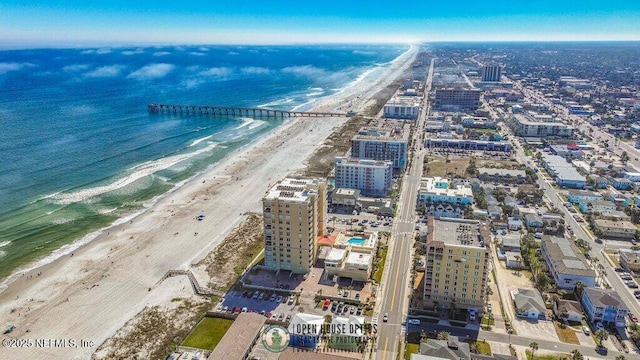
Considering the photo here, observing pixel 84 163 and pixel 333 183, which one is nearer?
pixel 333 183

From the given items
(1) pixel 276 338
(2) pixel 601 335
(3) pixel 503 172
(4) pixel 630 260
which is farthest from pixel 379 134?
(1) pixel 276 338

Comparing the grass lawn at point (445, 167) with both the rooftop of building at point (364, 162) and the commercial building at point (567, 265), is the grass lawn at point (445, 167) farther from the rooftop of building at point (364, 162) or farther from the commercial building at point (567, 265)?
the commercial building at point (567, 265)

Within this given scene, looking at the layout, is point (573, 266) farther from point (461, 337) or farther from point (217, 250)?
point (217, 250)

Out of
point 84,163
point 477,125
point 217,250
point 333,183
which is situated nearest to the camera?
point 217,250

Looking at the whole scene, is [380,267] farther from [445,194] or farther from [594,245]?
[594,245]

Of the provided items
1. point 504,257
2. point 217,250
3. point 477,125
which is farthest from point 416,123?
point 217,250
